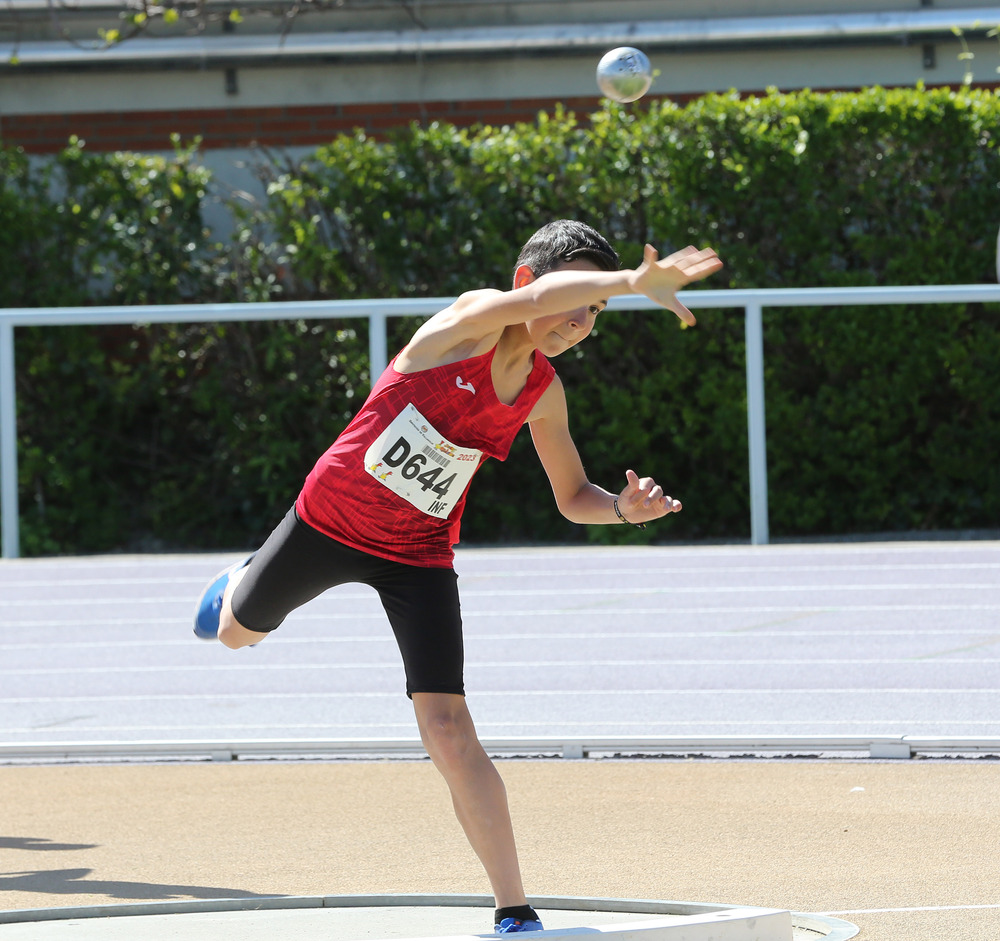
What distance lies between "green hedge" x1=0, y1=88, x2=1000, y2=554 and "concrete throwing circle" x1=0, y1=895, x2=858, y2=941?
5931 millimetres

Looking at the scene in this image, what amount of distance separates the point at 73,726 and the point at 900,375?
18.6ft

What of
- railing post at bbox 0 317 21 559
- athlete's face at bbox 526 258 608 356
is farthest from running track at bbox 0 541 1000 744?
athlete's face at bbox 526 258 608 356

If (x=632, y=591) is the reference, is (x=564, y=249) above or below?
above

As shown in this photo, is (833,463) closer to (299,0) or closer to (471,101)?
(471,101)

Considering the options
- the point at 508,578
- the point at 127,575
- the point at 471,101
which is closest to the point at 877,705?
the point at 508,578

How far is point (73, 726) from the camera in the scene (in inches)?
278

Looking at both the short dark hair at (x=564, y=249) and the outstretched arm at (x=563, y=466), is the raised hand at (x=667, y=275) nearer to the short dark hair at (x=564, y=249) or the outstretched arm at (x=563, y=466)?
the short dark hair at (x=564, y=249)

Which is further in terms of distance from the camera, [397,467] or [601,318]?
[601,318]

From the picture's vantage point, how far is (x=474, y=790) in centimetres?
357

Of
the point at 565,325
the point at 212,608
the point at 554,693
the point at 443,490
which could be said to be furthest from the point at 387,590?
the point at 554,693

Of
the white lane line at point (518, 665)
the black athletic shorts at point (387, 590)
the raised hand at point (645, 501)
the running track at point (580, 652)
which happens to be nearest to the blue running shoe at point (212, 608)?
the black athletic shorts at point (387, 590)

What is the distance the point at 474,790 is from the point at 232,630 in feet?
2.83

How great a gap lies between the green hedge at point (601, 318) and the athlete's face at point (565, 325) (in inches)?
252

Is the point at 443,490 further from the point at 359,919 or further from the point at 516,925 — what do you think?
the point at 359,919
